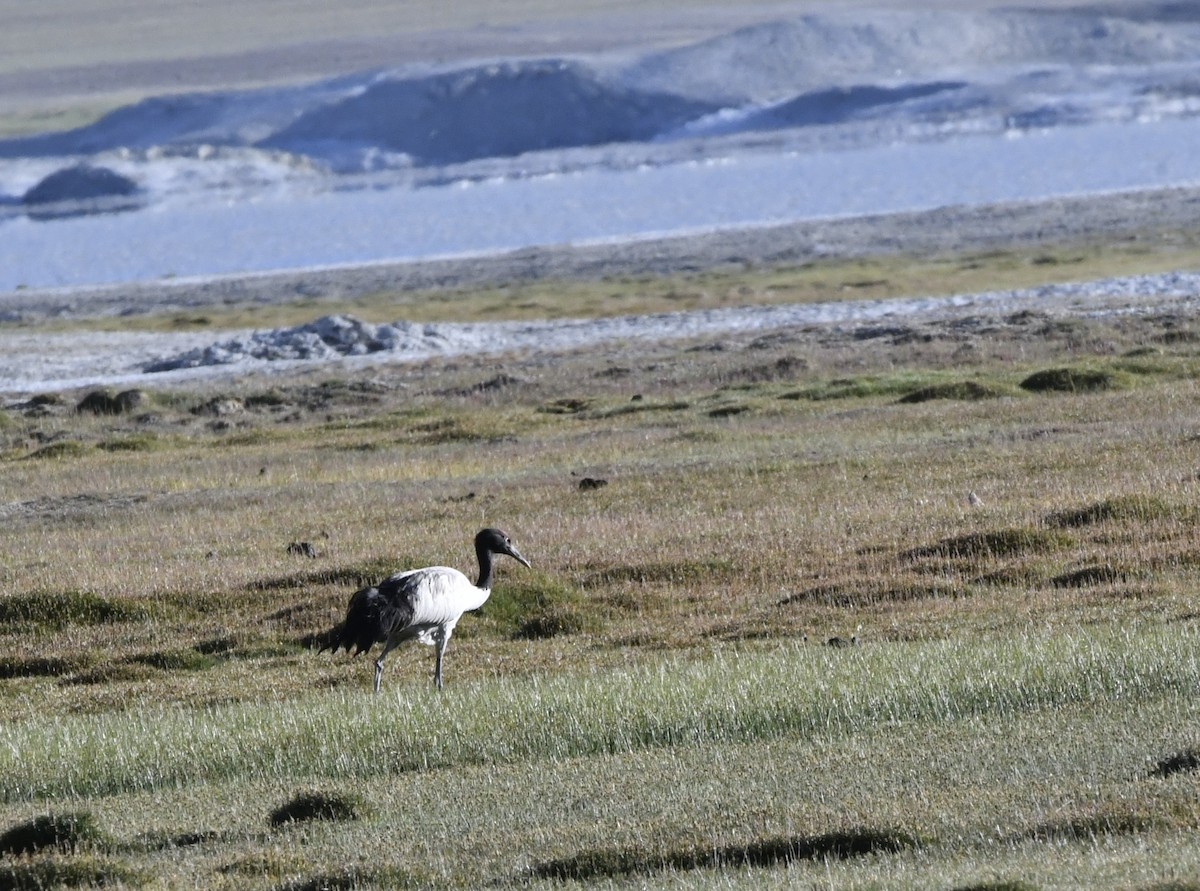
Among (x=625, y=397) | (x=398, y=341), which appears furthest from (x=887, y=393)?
(x=398, y=341)

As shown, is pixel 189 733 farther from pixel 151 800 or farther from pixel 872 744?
pixel 872 744

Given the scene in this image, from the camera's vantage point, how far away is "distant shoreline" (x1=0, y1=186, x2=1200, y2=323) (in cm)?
7275

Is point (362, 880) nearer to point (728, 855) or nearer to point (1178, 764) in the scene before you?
point (728, 855)

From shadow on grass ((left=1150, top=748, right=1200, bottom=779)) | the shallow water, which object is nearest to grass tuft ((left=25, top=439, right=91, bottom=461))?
shadow on grass ((left=1150, top=748, right=1200, bottom=779))

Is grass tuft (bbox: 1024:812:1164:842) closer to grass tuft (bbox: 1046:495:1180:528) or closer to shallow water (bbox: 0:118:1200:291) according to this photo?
grass tuft (bbox: 1046:495:1180:528)

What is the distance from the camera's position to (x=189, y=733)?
1213cm

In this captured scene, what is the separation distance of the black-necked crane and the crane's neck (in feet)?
0.35

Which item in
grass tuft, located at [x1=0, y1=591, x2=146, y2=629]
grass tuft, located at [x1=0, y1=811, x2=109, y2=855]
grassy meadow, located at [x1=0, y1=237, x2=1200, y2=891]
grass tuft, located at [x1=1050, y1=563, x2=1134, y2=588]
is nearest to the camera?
grassy meadow, located at [x1=0, y1=237, x2=1200, y2=891]

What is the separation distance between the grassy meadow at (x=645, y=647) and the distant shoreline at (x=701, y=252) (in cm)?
3744

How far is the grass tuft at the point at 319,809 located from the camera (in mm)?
9867

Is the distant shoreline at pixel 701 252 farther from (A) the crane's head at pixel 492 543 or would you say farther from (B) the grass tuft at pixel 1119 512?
(A) the crane's head at pixel 492 543

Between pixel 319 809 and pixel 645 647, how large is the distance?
5622 mm

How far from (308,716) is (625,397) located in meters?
24.5

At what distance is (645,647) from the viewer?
599 inches
